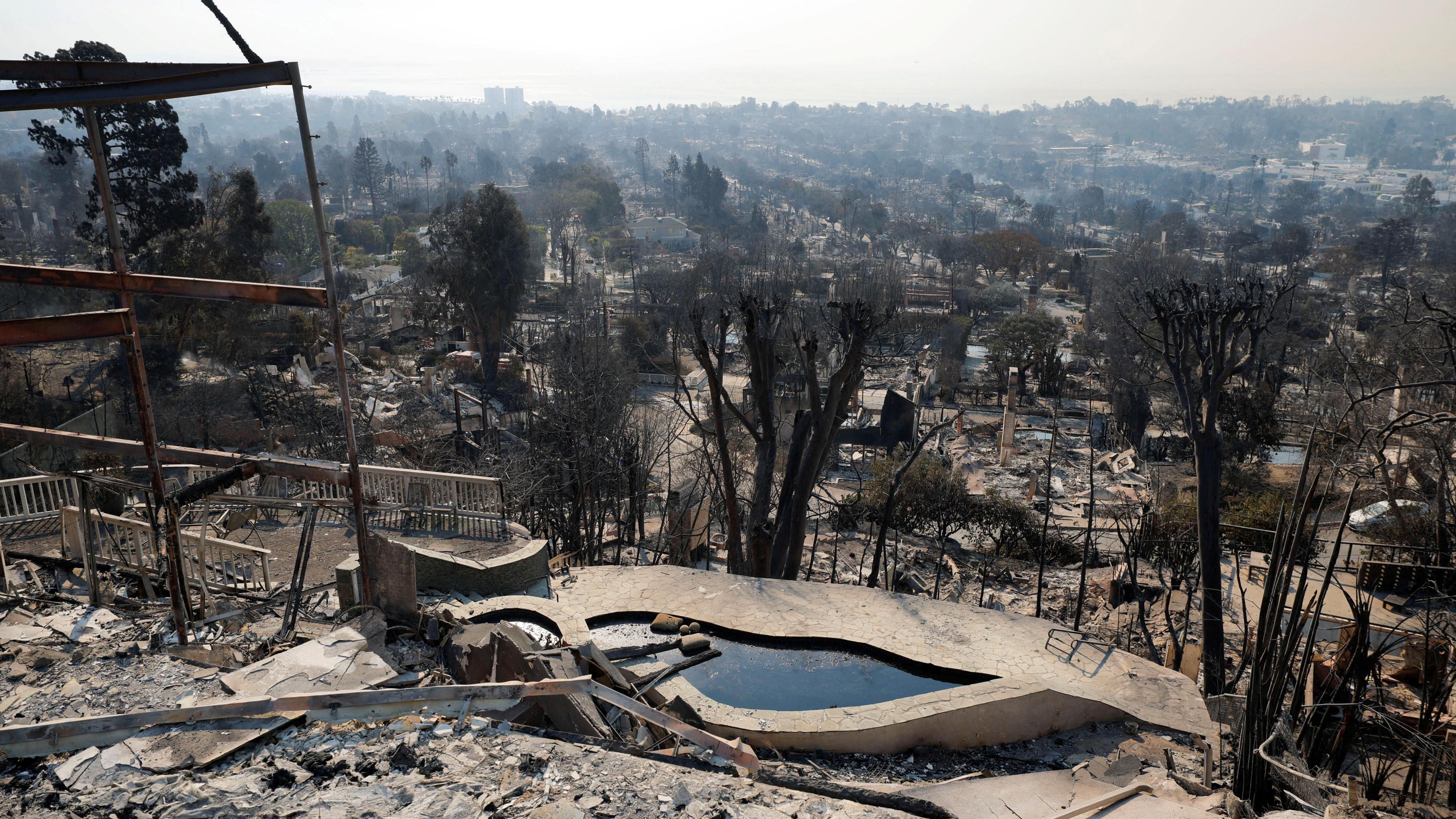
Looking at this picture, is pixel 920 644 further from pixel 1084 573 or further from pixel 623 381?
pixel 623 381

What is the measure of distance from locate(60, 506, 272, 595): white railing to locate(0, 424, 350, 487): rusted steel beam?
59cm

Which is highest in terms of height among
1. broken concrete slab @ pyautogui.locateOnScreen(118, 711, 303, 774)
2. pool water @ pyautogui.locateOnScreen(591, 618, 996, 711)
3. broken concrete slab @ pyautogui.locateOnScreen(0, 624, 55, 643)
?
broken concrete slab @ pyautogui.locateOnScreen(118, 711, 303, 774)

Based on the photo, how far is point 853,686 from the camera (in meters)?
7.02

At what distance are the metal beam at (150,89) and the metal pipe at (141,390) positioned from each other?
18.3 inches

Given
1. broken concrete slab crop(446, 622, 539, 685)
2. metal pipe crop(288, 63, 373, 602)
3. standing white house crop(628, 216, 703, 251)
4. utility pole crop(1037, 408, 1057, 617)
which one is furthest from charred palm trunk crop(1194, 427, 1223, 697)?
standing white house crop(628, 216, 703, 251)

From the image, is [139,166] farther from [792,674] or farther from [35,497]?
[792,674]

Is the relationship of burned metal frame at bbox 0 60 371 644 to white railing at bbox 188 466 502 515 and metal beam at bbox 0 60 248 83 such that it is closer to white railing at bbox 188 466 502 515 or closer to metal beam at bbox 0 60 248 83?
metal beam at bbox 0 60 248 83

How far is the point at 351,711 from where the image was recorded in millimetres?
4508

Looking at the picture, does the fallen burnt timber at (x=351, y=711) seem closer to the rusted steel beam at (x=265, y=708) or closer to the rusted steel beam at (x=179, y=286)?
the rusted steel beam at (x=265, y=708)

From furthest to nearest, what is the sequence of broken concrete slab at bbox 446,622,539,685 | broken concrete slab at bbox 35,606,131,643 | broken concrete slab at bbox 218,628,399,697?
broken concrete slab at bbox 446,622,539,685
broken concrete slab at bbox 35,606,131,643
broken concrete slab at bbox 218,628,399,697

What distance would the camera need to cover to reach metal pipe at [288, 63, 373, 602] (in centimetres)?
535

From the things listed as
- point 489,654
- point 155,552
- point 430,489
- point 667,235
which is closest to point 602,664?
point 489,654

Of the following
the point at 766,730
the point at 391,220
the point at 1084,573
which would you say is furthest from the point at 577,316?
the point at 391,220

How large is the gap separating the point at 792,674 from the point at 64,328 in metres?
5.93
